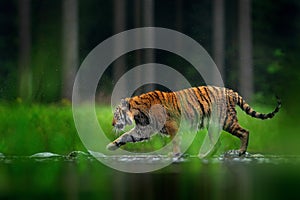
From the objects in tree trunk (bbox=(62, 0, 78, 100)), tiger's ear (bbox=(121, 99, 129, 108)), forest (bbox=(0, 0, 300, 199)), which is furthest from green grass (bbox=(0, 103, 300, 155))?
tree trunk (bbox=(62, 0, 78, 100))

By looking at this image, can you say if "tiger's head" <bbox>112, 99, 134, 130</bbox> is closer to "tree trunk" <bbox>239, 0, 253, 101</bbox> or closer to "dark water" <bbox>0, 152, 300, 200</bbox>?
"dark water" <bbox>0, 152, 300, 200</bbox>

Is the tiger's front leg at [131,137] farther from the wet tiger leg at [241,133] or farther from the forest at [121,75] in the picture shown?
the wet tiger leg at [241,133]

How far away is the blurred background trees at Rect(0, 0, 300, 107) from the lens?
84.5ft

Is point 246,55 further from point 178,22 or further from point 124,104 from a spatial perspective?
point 124,104

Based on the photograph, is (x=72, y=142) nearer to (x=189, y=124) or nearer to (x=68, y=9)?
(x=189, y=124)

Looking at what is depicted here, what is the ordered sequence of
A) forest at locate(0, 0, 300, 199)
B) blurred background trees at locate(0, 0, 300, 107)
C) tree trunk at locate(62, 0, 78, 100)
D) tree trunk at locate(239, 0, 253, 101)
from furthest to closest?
blurred background trees at locate(0, 0, 300, 107) → tree trunk at locate(239, 0, 253, 101) → tree trunk at locate(62, 0, 78, 100) → forest at locate(0, 0, 300, 199)

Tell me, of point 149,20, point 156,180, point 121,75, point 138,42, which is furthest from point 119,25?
point 156,180

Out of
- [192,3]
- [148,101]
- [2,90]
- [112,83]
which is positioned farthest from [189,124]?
[192,3]

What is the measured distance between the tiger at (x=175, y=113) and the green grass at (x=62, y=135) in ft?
1.64

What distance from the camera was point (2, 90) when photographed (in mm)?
17594

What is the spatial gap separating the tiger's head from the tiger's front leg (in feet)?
0.53

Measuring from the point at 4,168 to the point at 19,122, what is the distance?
3.33 meters

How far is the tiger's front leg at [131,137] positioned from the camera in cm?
1292

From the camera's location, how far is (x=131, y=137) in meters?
12.9
